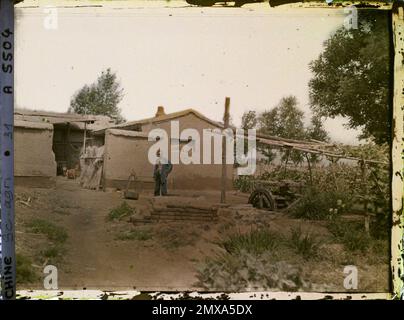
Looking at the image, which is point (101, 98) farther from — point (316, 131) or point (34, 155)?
point (316, 131)

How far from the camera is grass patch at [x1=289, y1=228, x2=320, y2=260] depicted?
12.9 ft

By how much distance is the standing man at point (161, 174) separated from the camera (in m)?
3.95

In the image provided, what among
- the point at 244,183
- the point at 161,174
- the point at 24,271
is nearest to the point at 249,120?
the point at 244,183

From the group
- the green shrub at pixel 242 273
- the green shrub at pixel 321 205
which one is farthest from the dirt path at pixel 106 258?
the green shrub at pixel 321 205

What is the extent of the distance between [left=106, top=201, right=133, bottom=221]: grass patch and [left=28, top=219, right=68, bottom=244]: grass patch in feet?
1.45

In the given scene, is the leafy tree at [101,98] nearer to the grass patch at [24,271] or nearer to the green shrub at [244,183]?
the green shrub at [244,183]

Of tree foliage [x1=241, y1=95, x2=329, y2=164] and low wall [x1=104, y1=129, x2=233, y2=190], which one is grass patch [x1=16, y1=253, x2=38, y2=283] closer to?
low wall [x1=104, y1=129, x2=233, y2=190]

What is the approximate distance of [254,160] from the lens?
4031 millimetres

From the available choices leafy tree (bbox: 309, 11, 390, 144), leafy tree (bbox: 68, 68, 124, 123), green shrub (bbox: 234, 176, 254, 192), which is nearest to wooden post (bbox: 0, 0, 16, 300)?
leafy tree (bbox: 68, 68, 124, 123)

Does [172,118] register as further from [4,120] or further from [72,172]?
[4,120]

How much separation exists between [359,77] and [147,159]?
7.11 ft

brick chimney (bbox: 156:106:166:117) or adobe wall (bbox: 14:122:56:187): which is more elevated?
brick chimney (bbox: 156:106:166:117)
